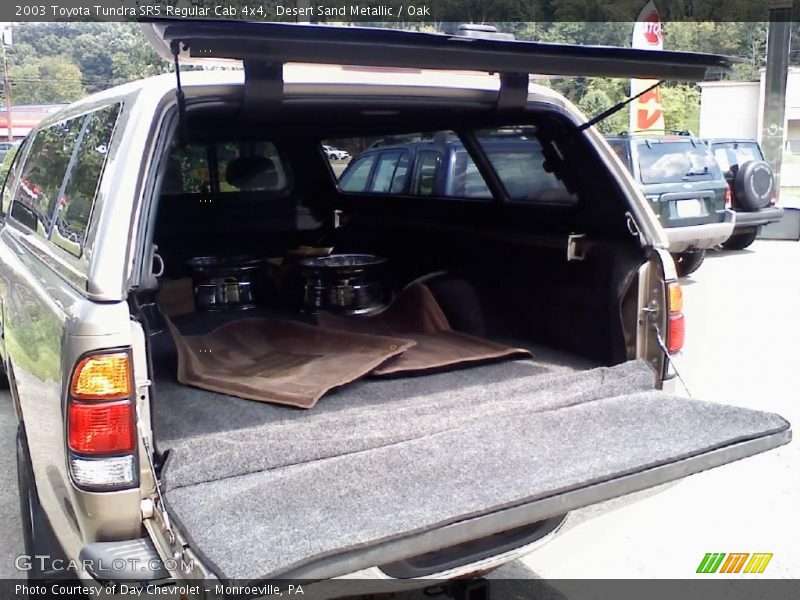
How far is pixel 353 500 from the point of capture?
2244 mm

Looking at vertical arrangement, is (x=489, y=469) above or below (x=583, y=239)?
below

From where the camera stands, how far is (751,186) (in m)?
11.4

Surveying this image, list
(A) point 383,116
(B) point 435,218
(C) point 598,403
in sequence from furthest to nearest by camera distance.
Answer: (B) point 435,218 → (A) point 383,116 → (C) point 598,403

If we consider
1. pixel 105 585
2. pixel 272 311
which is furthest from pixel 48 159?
pixel 105 585

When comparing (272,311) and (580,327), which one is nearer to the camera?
(580,327)

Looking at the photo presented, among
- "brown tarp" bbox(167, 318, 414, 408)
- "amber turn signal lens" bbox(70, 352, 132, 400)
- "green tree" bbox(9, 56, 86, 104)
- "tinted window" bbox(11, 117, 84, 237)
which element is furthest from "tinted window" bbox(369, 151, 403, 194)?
"green tree" bbox(9, 56, 86, 104)

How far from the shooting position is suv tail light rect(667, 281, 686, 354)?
10.4 ft

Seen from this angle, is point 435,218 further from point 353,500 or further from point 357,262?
point 353,500

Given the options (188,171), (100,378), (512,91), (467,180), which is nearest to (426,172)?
(467,180)

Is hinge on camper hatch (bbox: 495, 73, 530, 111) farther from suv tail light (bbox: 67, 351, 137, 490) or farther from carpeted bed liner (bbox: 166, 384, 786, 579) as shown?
suv tail light (bbox: 67, 351, 137, 490)

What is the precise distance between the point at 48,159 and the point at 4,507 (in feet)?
5.60

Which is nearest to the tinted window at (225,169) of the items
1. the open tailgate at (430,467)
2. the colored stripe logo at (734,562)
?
the open tailgate at (430,467)

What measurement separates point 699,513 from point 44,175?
3.43 metres

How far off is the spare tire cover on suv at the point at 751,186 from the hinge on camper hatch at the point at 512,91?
913 cm
